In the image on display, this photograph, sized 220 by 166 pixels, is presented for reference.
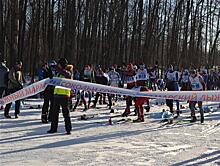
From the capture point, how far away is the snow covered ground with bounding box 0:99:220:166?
26.7ft

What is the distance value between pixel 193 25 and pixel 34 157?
3838 cm

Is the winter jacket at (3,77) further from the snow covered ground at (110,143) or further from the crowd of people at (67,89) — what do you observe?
the snow covered ground at (110,143)

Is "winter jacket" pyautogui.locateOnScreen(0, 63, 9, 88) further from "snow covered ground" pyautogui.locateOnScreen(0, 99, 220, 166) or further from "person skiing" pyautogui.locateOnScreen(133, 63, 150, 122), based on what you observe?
"person skiing" pyautogui.locateOnScreen(133, 63, 150, 122)

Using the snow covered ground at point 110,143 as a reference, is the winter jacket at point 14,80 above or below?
above

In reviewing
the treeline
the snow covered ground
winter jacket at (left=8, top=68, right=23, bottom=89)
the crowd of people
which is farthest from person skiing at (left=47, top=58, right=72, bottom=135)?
the treeline

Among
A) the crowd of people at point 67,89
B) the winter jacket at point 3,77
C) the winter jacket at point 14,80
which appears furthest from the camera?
the winter jacket at point 3,77

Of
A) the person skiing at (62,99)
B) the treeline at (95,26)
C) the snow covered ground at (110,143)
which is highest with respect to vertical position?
the treeline at (95,26)

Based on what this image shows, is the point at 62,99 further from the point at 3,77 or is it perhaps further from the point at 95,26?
the point at 95,26

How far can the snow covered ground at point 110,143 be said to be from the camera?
8148 millimetres

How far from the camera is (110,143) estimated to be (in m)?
9.84

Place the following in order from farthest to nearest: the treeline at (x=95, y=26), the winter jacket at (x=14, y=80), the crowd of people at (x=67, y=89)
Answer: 1. the treeline at (x=95, y=26)
2. the winter jacket at (x=14, y=80)
3. the crowd of people at (x=67, y=89)

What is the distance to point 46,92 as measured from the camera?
1280cm

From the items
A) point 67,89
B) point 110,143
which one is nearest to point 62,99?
point 67,89

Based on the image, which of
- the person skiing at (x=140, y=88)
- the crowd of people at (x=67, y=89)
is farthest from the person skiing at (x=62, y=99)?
the person skiing at (x=140, y=88)
